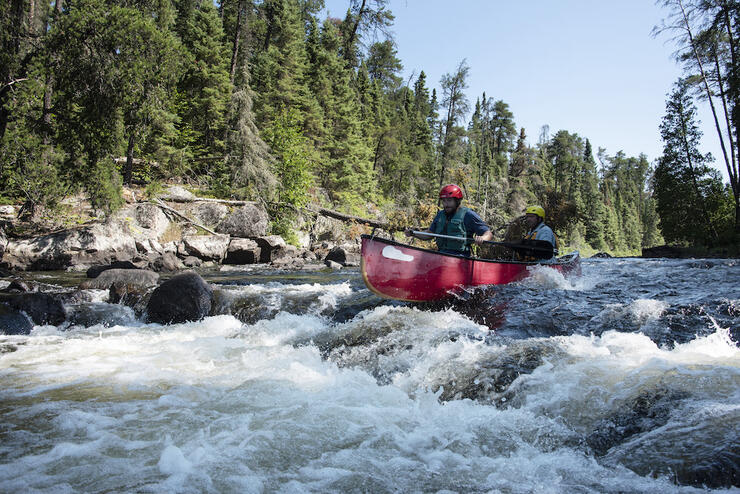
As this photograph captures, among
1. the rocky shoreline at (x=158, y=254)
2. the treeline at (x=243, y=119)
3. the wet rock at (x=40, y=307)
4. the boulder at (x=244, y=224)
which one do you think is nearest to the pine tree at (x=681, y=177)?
the treeline at (x=243, y=119)

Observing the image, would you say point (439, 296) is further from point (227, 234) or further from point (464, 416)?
point (227, 234)

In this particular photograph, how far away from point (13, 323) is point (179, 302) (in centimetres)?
231

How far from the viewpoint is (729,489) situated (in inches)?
90.4

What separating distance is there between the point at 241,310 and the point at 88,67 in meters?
7.63

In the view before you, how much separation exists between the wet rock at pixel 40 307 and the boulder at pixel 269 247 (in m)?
10.3

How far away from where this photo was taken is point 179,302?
767cm

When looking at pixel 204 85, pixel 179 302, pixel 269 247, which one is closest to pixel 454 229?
pixel 179 302

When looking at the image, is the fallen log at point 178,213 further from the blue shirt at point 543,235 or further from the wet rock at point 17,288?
the blue shirt at point 543,235

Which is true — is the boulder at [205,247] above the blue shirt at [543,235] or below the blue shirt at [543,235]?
above

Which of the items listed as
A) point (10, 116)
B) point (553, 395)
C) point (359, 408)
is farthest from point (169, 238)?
point (553, 395)

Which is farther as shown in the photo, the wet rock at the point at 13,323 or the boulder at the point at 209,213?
the boulder at the point at 209,213

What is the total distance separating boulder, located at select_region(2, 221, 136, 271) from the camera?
12773 mm

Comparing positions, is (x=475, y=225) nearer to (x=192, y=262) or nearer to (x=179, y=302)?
(x=179, y=302)

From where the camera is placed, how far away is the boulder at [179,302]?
755cm
